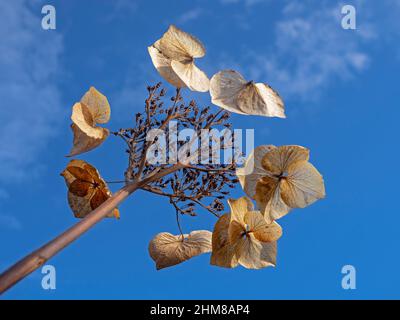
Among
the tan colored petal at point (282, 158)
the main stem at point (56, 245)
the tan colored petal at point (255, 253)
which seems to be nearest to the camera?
the main stem at point (56, 245)

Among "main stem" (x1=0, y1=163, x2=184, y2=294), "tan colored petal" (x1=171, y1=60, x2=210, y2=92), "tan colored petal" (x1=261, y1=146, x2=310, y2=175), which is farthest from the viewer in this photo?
"tan colored petal" (x1=171, y1=60, x2=210, y2=92)

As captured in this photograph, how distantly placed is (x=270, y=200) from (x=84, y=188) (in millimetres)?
1008

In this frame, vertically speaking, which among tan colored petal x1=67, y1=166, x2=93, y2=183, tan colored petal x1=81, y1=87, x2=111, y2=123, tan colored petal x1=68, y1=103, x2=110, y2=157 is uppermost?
tan colored petal x1=81, y1=87, x2=111, y2=123

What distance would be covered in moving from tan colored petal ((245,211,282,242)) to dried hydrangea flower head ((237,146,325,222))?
0.50 ft

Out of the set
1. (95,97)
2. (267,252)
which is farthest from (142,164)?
(267,252)

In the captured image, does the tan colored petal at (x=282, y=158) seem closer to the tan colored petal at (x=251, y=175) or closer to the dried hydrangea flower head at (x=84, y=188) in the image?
the tan colored petal at (x=251, y=175)

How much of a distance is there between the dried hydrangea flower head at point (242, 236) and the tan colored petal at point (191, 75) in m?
0.61

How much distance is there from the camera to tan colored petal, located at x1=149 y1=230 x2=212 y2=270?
276 cm

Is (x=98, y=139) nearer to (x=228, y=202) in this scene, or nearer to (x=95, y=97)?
(x=95, y=97)

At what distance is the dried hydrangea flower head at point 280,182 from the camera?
2457 mm

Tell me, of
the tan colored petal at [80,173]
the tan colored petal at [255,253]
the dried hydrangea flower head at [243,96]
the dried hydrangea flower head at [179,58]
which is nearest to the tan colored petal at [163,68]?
the dried hydrangea flower head at [179,58]

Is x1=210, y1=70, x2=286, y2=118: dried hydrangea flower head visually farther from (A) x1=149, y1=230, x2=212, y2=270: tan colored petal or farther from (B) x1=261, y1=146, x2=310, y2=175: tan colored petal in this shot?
(A) x1=149, y1=230, x2=212, y2=270: tan colored petal

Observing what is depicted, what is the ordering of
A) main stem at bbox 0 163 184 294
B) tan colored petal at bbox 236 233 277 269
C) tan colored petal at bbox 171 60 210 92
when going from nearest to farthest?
main stem at bbox 0 163 184 294, tan colored petal at bbox 171 60 210 92, tan colored petal at bbox 236 233 277 269

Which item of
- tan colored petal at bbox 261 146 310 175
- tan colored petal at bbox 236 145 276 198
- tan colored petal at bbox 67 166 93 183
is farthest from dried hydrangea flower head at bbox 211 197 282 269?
tan colored petal at bbox 67 166 93 183
